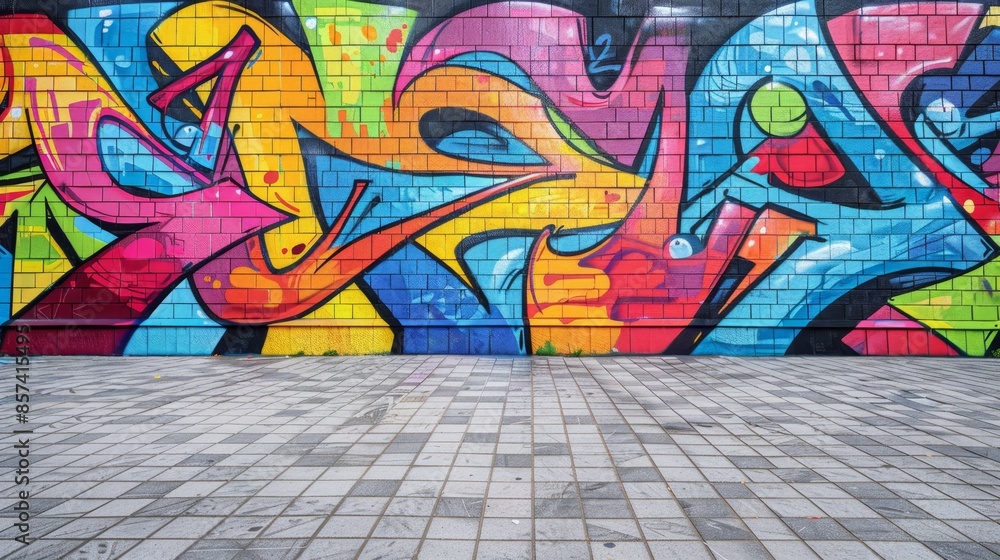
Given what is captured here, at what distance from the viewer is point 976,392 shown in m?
5.23

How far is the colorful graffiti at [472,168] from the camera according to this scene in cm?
751

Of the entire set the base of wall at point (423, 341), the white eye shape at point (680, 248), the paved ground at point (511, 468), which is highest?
the white eye shape at point (680, 248)

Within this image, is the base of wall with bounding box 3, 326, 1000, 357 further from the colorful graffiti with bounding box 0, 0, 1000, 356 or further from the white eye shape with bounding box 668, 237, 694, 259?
the white eye shape with bounding box 668, 237, 694, 259

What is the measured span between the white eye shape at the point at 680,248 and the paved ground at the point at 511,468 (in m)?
2.25

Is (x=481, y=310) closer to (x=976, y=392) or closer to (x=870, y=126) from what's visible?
(x=976, y=392)

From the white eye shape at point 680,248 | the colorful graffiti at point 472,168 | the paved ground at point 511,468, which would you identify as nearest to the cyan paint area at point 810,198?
the colorful graffiti at point 472,168

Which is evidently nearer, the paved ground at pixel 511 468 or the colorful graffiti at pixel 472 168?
the paved ground at pixel 511 468

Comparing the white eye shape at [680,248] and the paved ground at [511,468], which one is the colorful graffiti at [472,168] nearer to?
the white eye shape at [680,248]

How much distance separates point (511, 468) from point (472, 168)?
5.27m

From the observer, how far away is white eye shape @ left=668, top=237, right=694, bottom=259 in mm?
7555

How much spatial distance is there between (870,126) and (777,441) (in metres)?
6.16

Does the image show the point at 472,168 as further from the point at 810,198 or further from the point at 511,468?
the point at 511,468

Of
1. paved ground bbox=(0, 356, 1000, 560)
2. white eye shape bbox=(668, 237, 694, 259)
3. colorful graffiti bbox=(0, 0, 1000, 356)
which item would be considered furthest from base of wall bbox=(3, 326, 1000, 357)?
paved ground bbox=(0, 356, 1000, 560)

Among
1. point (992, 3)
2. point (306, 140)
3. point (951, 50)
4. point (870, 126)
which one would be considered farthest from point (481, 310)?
point (992, 3)
